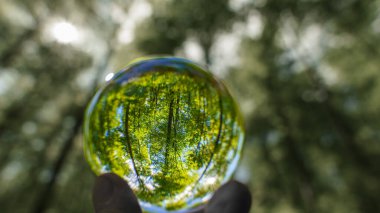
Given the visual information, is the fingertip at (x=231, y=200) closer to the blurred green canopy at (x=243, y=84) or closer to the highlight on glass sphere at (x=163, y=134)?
the highlight on glass sphere at (x=163, y=134)

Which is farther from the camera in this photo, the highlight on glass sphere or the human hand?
the highlight on glass sphere

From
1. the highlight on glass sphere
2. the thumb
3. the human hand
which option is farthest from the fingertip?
the thumb

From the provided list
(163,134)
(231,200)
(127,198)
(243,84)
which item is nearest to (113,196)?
(127,198)

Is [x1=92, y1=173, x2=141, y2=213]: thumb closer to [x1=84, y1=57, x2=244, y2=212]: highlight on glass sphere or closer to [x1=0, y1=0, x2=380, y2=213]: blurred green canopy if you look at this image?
[x1=84, y1=57, x2=244, y2=212]: highlight on glass sphere

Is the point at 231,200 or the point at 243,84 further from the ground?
the point at 231,200

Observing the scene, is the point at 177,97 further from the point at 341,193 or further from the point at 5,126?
the point at 341,193

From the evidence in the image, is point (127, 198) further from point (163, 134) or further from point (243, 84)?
point (243, 84)
